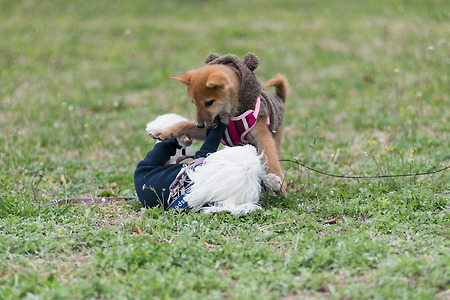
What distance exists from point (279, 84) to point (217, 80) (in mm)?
1044

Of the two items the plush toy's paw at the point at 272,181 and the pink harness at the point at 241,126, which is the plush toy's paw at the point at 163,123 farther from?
the plush toy's paw at the point at 272,181

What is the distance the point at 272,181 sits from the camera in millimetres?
4242

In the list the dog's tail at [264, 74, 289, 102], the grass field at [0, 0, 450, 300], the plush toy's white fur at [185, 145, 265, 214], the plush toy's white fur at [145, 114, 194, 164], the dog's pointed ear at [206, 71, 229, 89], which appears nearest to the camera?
the grass field at [0, 0, 450, 300]

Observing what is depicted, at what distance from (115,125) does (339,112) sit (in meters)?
3.37

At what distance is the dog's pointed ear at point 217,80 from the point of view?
413 cm

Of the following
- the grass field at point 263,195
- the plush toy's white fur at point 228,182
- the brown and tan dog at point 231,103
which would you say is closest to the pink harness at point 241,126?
the brown and tan dog at point 231,103

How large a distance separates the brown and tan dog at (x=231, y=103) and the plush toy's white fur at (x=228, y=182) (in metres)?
0.25

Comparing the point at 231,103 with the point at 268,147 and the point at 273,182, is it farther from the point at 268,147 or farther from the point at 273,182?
the point at 273,182

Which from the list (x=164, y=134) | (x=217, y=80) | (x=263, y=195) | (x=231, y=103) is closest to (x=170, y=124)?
(x=164, y=134)

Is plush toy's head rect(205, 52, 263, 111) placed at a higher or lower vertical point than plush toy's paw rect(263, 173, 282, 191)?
higher

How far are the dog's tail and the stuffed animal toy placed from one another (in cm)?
78

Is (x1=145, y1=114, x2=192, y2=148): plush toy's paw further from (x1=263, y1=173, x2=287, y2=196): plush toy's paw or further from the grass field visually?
(x1=263, y1=173, x2=287, y2=196): plush toy's paw

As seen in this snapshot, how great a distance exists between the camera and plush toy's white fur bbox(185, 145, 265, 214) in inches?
157

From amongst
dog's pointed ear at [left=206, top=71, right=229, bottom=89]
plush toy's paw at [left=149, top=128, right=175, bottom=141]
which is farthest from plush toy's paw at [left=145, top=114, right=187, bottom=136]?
dog's pointed ear at [left=206, top=71, right=229, bottom=89]
